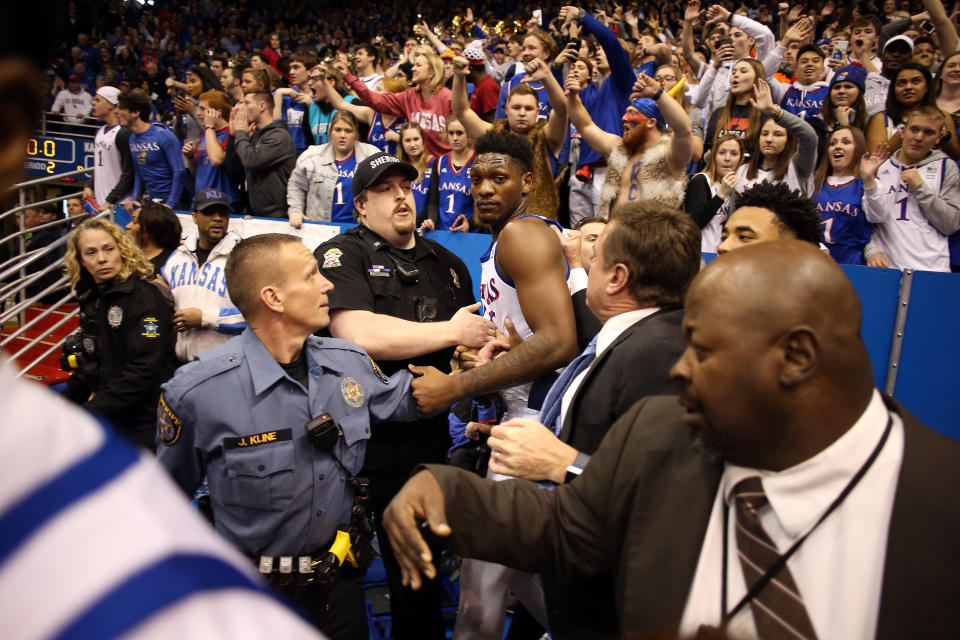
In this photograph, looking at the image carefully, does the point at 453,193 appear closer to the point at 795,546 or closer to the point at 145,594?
the point at 795,546

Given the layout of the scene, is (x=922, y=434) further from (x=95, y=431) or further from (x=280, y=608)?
(x=95, y=431)

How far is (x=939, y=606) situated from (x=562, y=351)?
1762 millimetres

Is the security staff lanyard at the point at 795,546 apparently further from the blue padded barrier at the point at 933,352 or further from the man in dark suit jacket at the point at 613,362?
the blue padded barrier at the point at 933,352

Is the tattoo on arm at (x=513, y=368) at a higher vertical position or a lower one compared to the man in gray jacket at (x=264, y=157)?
lower

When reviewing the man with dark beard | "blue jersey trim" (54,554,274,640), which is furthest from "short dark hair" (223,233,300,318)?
the man with dark beard

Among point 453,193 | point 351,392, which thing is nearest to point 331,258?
point 351,392

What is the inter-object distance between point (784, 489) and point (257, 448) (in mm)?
1794

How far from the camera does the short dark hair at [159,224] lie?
5730 millimetres

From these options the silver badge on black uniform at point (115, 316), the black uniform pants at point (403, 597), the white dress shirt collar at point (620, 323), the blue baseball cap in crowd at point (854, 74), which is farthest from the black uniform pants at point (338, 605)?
the blue baseball cap in crowd at point (854, 74)

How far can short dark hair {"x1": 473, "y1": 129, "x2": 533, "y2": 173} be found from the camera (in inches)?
137

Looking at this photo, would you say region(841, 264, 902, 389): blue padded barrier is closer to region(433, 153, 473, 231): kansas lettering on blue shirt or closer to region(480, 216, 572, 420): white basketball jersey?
region(480, 216, 572, 420): white basketball jersey

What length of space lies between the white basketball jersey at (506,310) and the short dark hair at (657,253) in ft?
2.44

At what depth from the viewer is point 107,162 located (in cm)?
941

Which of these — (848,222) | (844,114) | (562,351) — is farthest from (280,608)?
(844,114)
